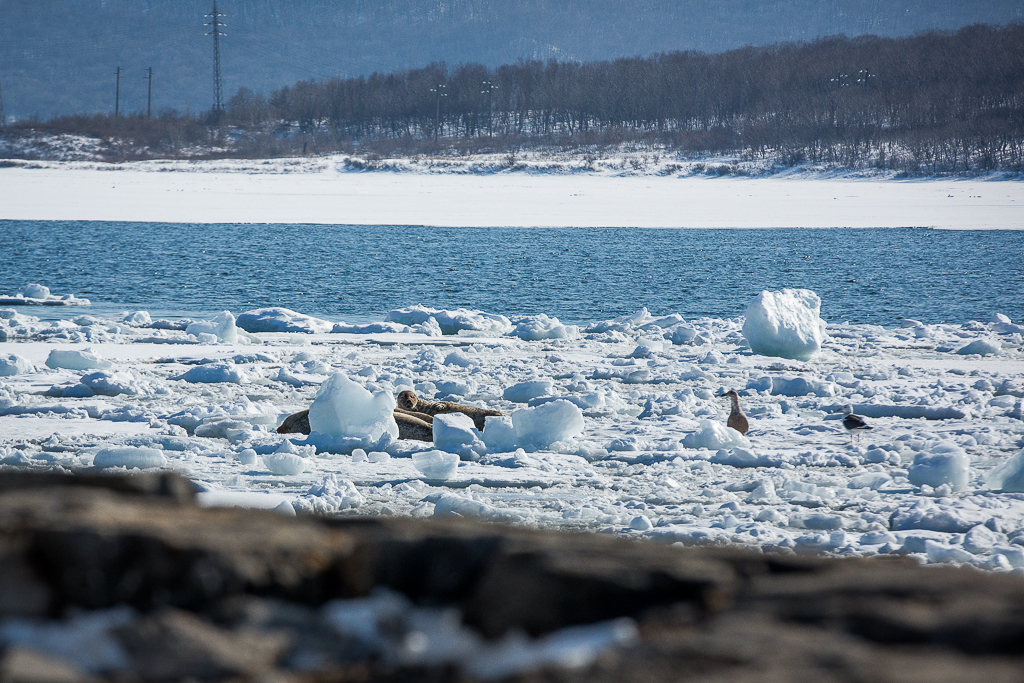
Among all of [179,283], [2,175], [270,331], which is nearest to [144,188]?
[2,175]

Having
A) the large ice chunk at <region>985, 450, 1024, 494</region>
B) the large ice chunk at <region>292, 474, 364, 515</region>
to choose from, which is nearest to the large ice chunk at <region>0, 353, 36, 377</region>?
the large ice chunk at <region>292, 474, 364, 515</region>

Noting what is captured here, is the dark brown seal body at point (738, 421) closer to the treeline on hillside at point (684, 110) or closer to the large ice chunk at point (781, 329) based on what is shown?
the large ice chunk at point (781, 329)

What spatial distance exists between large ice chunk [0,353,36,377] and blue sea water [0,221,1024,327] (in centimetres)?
548

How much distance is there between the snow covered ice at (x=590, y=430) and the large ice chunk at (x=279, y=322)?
0.94 m

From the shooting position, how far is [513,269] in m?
21.1

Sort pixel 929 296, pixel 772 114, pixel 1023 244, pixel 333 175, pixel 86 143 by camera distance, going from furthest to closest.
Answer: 1. pixel 772 114
2. pixel 86 143
3. pixel 333 175
4. pixel 1023 244
5. pixel 929 296

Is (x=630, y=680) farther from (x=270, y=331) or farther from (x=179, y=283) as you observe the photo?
(x=179, y=283)

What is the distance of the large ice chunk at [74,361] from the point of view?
29.6 feet

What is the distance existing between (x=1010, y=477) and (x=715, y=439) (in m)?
1.81

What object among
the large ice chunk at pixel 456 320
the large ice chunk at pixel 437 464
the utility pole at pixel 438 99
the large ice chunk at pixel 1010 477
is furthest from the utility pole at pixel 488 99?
the large ice chunk at pixel 1010 477

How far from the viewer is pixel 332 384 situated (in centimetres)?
664

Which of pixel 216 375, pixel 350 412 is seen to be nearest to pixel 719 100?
pixel 216 375

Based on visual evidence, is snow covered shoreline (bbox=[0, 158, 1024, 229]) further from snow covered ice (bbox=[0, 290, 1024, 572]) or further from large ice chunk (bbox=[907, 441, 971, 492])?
large ice chunk (bbox=[907, 441, 971, 492])

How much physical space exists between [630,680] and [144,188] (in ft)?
148
